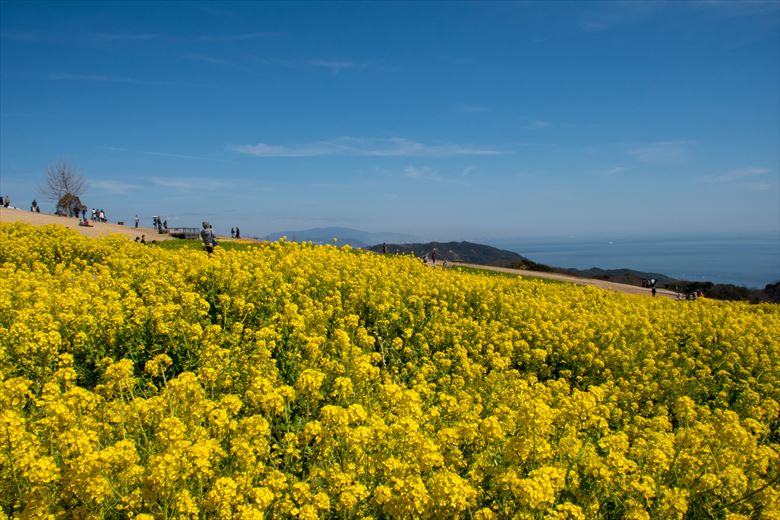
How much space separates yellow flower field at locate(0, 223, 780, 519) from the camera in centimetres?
378

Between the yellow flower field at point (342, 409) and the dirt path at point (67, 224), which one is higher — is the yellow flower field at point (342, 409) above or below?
below

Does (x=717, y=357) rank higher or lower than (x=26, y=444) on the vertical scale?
lower

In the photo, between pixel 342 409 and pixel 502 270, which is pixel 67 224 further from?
pixel 342 409

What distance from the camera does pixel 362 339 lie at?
25.6ft

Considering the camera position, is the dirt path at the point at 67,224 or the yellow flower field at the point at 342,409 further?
the dirt path at the point at 67,224

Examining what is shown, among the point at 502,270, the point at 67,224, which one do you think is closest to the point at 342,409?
the point at 502,270

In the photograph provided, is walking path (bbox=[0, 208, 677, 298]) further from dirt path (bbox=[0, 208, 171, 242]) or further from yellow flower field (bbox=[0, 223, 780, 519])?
yellow flower field (bbox=[0, 223, 780, 519])

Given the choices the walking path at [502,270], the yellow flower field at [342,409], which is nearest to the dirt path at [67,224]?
the walking path at [502,270]

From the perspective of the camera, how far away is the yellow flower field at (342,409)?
3783 millimetres

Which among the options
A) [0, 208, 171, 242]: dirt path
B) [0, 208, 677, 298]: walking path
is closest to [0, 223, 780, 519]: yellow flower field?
[0, 208, 677, 298]: walking path

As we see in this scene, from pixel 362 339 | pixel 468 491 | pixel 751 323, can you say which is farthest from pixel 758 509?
pixel 751 323

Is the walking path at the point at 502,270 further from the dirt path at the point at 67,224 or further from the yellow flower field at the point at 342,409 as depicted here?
the yellow flower field at the point at 342,409

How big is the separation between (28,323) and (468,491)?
6.65 m

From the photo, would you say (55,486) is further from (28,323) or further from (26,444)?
(28,323)
